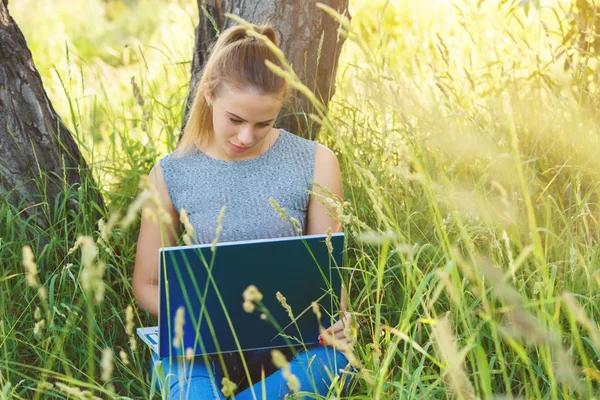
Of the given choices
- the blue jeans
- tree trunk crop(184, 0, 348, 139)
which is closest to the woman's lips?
tree trunk crop(184, 0, 348, 139)

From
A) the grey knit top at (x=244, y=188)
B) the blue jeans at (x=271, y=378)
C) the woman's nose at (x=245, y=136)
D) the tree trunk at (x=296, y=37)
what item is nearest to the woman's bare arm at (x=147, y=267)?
the grey knit top at (x=244, y=188)

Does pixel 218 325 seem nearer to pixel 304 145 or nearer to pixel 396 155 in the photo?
pixel 304 145

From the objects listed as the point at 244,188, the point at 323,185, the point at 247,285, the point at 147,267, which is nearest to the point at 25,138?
the point at 147,267

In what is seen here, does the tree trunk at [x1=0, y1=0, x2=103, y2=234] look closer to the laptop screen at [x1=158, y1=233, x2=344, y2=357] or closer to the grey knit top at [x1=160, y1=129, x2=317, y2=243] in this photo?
the grey knit top at [x1=160, y1=129, x2=317, y2=243]

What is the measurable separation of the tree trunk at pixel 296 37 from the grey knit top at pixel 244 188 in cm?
31

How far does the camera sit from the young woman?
7.28 ft

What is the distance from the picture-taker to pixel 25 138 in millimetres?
2484

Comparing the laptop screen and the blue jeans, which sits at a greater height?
the laptop screen

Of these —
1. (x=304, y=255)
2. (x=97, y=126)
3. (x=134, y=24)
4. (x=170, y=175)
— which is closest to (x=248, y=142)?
(x=170, y=175)

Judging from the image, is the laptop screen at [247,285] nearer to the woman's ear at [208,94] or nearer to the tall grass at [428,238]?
the tall grass at [428,238]

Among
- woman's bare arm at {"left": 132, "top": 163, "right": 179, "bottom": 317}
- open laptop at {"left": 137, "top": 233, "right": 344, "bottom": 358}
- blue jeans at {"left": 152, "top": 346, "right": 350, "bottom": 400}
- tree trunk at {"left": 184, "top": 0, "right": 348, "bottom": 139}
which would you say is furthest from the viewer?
tree trunk at {"left": 184, "top": 0, "right": 348, "bottom": 139}

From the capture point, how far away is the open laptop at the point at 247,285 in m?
1.73

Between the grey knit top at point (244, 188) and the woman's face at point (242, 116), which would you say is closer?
the woman's face at point (242, 116)

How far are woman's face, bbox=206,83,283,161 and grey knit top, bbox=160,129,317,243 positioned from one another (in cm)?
12
